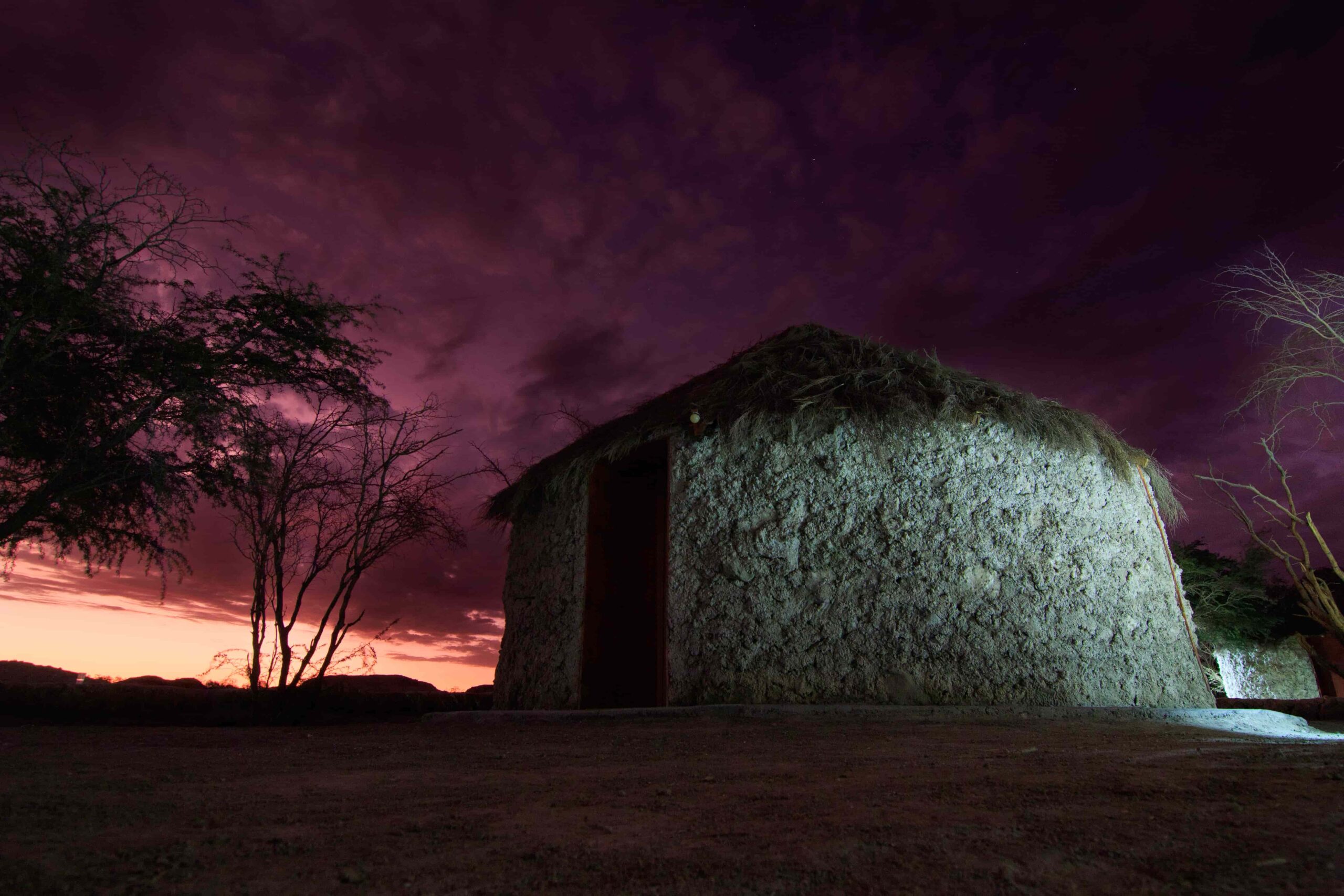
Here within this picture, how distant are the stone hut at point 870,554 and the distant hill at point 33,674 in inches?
401

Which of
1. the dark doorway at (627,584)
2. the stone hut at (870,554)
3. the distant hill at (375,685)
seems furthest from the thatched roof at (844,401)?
the distant hill at (375,685)

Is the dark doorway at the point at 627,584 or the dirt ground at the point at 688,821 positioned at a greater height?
the dark doorway at the point at 627,584

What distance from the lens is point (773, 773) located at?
255 centimetres

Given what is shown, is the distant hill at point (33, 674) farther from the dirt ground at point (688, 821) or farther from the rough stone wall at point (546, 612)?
the dirt ground at point (688, 821)

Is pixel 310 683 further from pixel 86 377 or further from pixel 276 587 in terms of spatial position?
pixel 86 377

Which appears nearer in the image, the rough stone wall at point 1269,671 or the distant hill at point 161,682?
the distant hill at point 161,682

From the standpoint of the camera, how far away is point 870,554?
17.1 feet

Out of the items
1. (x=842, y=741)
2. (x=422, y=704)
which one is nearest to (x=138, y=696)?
(x=422, y=704)

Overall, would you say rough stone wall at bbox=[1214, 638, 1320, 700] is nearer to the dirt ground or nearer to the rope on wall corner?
Answer: the rope on wall corner

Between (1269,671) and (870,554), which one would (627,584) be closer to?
(870,554)

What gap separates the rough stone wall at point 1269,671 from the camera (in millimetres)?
13531

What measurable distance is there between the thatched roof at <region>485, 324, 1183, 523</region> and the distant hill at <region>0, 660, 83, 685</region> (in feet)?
36.0

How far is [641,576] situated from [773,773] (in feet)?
15.6

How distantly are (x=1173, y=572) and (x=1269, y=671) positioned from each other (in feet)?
34.5
